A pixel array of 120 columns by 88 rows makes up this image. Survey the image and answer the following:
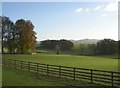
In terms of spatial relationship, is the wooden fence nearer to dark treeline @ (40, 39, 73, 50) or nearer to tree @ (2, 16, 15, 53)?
tree @ (2, 16, 15, 53)

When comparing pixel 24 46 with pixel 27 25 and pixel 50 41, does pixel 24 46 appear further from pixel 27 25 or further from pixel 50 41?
pixel 50 41

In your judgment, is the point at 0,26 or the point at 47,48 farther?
the point at 47,48

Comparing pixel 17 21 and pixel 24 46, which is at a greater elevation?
pixel 17 21

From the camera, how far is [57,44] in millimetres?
166000

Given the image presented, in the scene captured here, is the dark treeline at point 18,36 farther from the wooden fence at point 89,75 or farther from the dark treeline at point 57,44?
the dark treeline at point 57,44

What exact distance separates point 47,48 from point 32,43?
78.0m

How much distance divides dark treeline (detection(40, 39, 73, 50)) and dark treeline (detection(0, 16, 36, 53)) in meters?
67.9

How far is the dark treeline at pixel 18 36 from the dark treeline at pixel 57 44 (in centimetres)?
6794

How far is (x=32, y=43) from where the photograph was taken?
90000 millimetres

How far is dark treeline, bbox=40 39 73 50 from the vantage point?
163825 millimetres

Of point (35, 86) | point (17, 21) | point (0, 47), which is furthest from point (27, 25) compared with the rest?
point (35, 86)

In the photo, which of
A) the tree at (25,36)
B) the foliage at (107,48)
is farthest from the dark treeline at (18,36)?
the foliage at (107,48)

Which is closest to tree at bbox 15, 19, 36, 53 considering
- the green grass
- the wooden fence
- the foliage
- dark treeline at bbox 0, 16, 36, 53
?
dark treeline at bbox 0, 16, 36, 53

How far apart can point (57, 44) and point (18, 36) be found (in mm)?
75289
